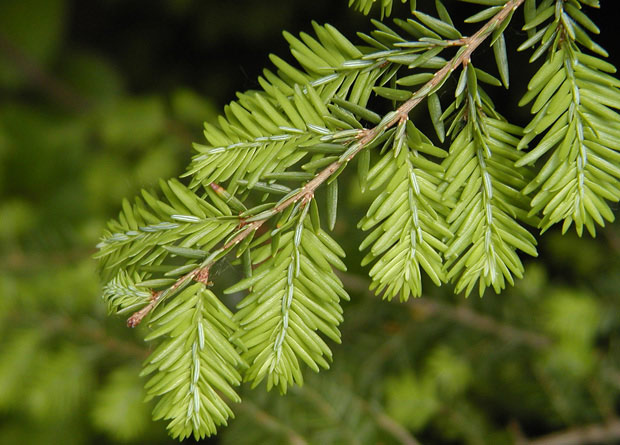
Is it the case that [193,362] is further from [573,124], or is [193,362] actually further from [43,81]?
[43,81]

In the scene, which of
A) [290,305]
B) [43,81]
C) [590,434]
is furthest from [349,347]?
[43,81]

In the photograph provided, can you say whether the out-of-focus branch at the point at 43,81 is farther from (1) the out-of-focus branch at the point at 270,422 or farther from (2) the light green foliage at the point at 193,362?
(2) the light green foliage at the point at 193,362

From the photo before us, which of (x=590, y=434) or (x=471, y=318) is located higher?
(x=471, y=318)

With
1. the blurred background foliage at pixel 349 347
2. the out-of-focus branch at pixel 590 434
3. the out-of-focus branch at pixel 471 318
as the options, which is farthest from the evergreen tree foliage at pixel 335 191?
the out-of-focus branch at pixel 590 434

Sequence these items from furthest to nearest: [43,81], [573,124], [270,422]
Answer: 1. [43,81]
2. [270,422]
3. [573,124]

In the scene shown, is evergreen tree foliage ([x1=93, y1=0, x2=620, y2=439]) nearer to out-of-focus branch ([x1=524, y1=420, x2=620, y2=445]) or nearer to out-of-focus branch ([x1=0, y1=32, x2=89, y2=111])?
out-of-focus branch ([x1=524, y1=420, x2=620, y2=445])
